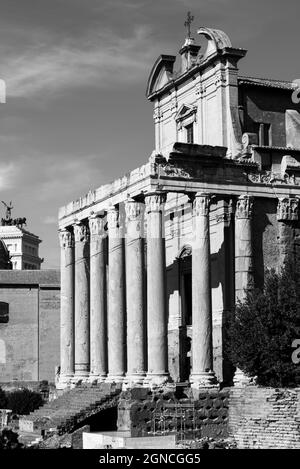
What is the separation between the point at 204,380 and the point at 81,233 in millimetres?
11898

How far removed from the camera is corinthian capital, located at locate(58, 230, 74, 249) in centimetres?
4538

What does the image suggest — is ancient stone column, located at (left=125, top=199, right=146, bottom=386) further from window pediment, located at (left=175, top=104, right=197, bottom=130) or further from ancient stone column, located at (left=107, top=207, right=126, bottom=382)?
window pediment, located at (left=175, top=104, right=197, bottom=130)

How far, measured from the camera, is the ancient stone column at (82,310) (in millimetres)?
43188

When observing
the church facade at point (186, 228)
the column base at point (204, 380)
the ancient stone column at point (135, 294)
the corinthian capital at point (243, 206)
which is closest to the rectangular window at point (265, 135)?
the church facade at point (186, 228)

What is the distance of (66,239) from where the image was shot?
149ft

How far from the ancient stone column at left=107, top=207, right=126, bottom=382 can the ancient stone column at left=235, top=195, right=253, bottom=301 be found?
5221 mm

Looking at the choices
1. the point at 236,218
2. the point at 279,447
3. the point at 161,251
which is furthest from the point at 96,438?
the point at 236,218

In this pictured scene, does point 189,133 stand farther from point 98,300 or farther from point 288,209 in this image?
point 98,300

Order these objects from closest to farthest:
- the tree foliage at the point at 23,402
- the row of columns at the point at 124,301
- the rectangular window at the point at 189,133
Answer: the row of columns at the point at 124,301, the rectangular window at the point at 189,133, the tree foliage at the point at 23,402

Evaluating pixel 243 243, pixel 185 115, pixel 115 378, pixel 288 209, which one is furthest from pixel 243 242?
pixel 185 115

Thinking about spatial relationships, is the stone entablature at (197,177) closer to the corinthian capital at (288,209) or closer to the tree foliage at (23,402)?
the corinthian capital at (288,209)

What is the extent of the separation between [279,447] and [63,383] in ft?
56.3

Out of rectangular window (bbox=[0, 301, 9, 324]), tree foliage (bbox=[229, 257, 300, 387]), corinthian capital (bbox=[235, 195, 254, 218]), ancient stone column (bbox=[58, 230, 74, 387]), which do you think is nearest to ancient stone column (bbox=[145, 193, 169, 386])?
tree foliage (bbox=[229, 257, 300, 387])
